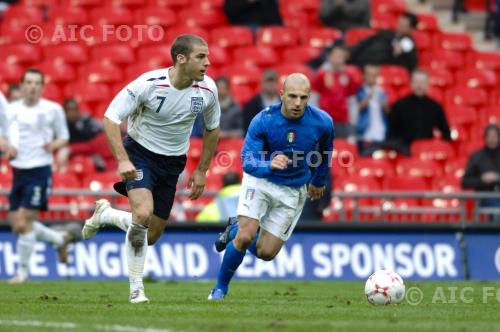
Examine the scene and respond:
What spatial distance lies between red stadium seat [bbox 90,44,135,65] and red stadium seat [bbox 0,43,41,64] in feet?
3.74

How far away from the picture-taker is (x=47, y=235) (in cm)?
1703

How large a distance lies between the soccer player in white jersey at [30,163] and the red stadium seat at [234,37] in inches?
289

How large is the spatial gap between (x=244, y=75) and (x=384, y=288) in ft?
37.1

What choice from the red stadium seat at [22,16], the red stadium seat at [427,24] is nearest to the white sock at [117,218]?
the red stadium seat at [22,16]

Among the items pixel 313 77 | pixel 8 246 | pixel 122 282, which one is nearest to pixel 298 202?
pixel 122 282

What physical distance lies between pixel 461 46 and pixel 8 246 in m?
10.6

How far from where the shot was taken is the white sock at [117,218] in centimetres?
1205

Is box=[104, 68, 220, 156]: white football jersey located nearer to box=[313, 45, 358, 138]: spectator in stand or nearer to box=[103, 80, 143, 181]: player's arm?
box=[103, 80, 143, 181]: player's arm

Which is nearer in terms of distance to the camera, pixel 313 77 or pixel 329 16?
pixel 313 77

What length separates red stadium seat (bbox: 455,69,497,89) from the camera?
78.3 feet

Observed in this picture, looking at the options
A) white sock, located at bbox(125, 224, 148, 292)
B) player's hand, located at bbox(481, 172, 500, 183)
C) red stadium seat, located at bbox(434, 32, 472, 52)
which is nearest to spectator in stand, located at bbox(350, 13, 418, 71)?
red stadium seat, located at bbox(434, 32, 472, 52)

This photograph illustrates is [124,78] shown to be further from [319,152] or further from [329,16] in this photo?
[319,152]

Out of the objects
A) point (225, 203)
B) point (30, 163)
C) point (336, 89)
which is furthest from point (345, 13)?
point (30, 163)

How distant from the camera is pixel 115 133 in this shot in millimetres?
11453
